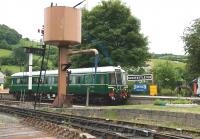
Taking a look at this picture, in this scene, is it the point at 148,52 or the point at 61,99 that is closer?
the point at 61,99

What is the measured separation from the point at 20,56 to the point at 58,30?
57795 mm

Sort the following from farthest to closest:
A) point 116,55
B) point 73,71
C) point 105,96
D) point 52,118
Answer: point 116,55, point 73,71, point 105,96, point 52,118

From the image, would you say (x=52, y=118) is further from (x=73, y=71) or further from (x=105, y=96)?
(x=73, y=71)

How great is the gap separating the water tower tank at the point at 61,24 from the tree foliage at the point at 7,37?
8145 cm

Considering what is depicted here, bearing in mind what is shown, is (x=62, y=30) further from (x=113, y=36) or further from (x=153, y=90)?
(x=113, y=36)

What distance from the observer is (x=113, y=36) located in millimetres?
45781

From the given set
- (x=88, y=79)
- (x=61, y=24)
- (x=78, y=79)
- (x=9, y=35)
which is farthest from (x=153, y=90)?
(x=9, y=35)

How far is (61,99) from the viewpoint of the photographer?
31.2 metres

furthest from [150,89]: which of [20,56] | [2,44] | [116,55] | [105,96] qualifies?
[2,44]

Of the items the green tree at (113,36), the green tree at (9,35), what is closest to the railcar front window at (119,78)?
the green tree at (113,36)

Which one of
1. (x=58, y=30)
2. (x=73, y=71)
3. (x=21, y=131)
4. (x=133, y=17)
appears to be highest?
(x=133, y=17)

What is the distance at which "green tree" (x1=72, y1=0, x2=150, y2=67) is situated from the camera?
45406 mm

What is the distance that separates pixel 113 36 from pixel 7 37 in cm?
7250

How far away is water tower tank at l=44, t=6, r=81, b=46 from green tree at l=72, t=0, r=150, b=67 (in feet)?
46.0
